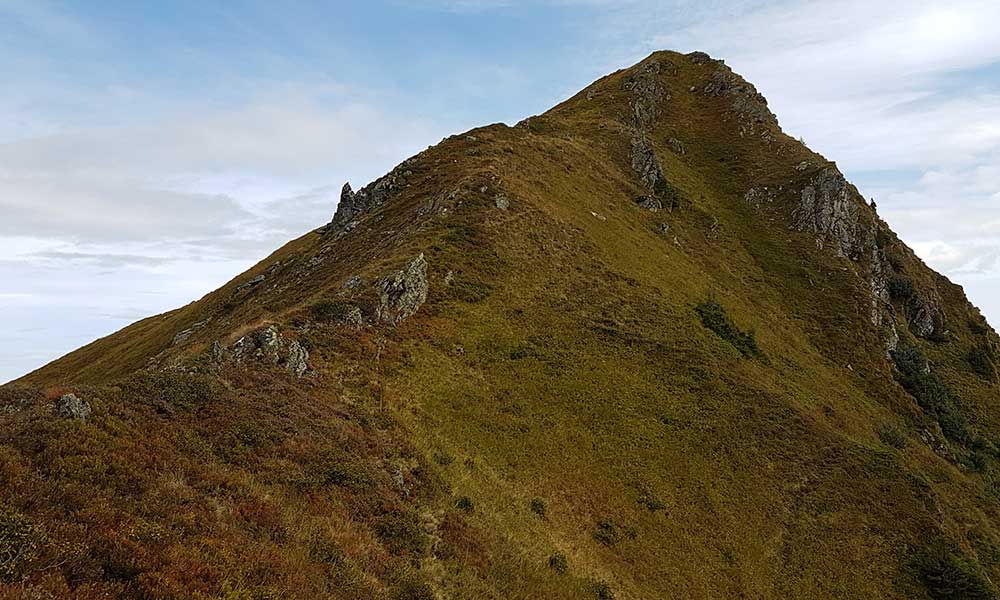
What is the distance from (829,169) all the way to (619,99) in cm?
4447

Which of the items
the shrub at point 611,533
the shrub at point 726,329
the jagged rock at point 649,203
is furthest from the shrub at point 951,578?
the jagged rock at point 649,203

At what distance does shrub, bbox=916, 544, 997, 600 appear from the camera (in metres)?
31.0

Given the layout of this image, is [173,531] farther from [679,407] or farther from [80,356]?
[80,356]

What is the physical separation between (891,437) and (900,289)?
1786 inches

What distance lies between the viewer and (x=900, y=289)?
83938mm


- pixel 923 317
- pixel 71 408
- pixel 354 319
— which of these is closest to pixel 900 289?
pixel 923 317

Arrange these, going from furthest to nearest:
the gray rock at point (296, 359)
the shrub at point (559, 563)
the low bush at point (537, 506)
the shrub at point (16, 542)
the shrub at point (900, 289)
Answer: the shrub at point (900, 289) → the gray rock at point (296, 359) → the low bush at point (537, 506) → the shrub at point (559, 563) → the shrub at point (16, 542)

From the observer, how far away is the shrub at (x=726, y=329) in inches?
2012

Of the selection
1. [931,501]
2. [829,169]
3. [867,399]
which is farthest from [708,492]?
[829,169]

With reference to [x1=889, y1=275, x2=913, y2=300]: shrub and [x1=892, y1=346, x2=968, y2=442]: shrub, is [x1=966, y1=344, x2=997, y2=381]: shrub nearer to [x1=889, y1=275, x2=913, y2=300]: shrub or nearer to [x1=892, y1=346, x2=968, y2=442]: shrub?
[x1=889, y1=275, x2=913, y2=300]: shrub

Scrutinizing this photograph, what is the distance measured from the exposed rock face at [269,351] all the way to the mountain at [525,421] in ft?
0.61

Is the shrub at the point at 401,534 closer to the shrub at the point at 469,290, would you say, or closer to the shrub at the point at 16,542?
the shrub at the point at 16,542

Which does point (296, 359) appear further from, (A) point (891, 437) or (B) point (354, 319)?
(A) point (891, 437)

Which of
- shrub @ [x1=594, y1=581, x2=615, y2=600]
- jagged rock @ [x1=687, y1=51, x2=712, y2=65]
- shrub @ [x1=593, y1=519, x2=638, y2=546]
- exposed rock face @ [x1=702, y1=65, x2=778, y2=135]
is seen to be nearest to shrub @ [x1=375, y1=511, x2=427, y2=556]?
shrub @ [x1=594, y1=581, x2=615, y2=600]
